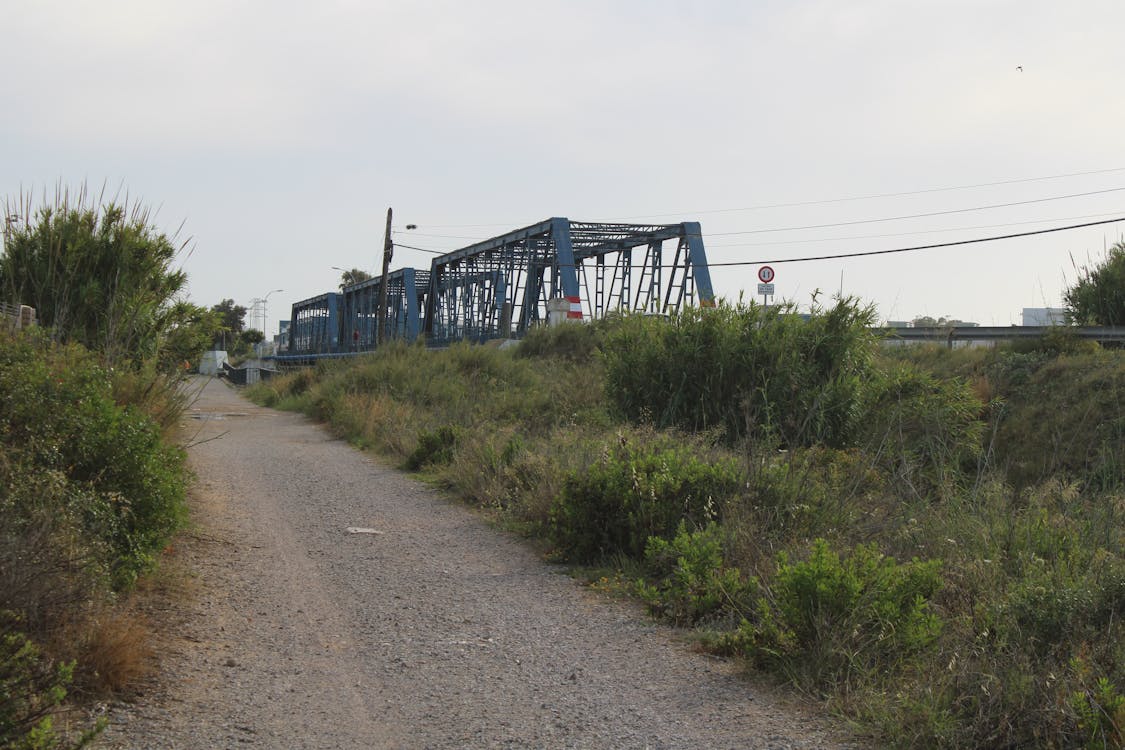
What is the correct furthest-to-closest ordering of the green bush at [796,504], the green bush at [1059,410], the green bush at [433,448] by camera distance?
the green bush at [1059,410], the green bush at [433,448], the green bush at [796,504]

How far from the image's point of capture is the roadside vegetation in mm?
Result: 3824

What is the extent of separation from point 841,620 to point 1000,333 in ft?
65.2

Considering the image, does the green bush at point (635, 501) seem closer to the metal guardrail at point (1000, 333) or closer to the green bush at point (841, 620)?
the green bush at point (841, 620)

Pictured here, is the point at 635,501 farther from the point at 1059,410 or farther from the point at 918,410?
the point at 1059,410

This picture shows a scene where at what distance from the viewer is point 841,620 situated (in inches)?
197

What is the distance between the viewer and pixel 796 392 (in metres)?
13.1

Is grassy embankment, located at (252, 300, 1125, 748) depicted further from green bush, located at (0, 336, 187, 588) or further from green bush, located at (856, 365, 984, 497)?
green bush, located at (0, 336, 187, 588)

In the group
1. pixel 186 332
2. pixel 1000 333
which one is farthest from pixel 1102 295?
pixel 186 332

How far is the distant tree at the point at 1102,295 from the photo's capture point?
23406 mm

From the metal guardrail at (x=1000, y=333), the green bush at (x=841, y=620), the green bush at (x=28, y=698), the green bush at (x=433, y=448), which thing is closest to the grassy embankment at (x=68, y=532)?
the green bush at (x=28, y=698)

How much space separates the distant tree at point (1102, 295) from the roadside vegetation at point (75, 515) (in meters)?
21.6

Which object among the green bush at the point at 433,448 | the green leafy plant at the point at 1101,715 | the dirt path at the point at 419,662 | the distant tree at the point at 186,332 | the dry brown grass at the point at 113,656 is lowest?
the dirt path at the point at 419,662

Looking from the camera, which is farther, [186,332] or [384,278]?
[384,278]

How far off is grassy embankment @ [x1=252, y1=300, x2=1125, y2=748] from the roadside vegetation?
3.03 metres
